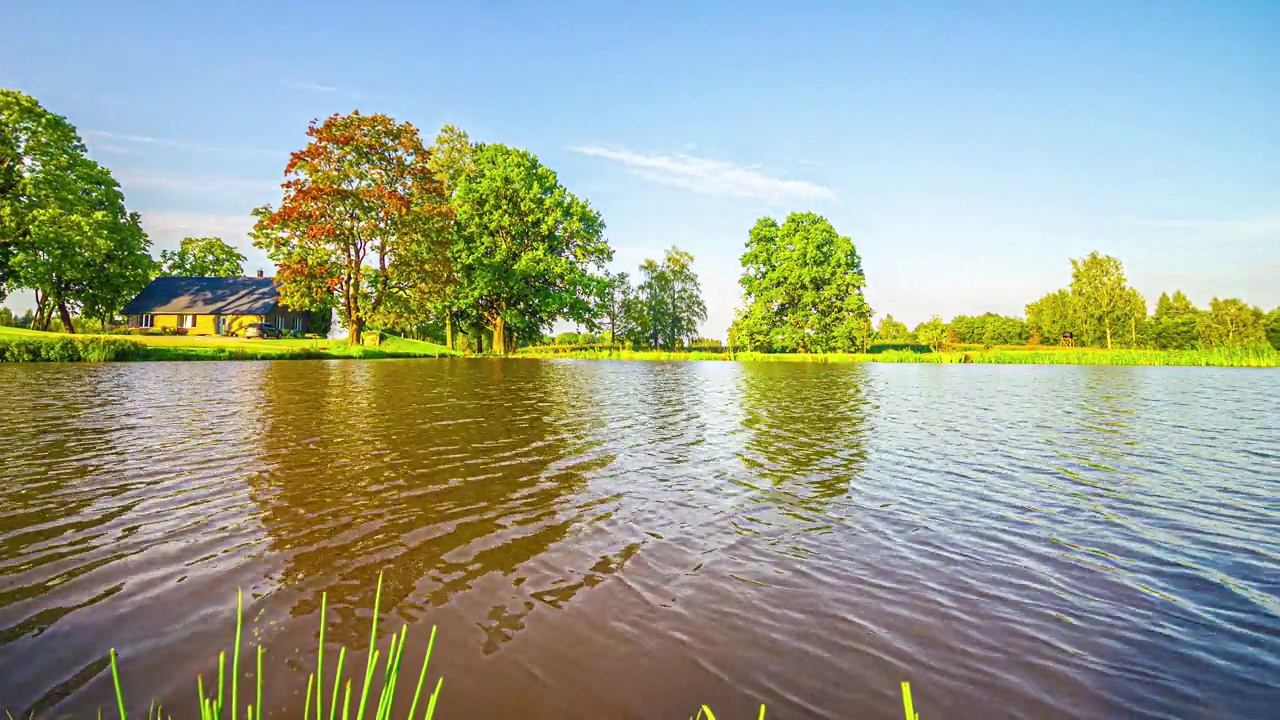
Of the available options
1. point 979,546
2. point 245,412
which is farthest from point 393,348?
point 979,546

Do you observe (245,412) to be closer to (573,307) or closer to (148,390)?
(148,390)

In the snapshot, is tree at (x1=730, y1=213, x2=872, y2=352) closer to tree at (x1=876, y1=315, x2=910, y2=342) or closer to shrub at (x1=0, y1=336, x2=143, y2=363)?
tree at (x1=876, y1=315, x2=910, y2=342)

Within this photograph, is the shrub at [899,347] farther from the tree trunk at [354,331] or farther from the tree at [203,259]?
the tree at [203,259]

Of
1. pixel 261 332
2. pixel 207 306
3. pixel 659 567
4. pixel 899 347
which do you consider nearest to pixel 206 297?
pixel 207 306

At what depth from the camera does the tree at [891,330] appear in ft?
280

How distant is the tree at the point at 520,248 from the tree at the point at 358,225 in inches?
140

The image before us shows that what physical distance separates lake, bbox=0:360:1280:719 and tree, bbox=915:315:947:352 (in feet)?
202

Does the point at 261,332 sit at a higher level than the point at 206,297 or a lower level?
lower

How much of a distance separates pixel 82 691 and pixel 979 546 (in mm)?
6936

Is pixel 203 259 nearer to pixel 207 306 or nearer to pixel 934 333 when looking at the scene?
pixel 207 306

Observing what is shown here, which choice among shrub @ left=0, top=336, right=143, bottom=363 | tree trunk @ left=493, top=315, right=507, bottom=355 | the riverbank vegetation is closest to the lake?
shrub @ left=0, top=336, right=143, bottom=363

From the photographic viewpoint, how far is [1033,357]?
52.7 m

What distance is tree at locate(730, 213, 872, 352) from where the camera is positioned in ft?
214

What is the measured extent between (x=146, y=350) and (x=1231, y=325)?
108212 millimetres
